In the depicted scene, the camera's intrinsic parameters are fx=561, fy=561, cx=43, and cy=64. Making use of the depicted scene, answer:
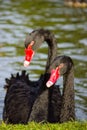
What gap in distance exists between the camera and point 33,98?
8.46 m

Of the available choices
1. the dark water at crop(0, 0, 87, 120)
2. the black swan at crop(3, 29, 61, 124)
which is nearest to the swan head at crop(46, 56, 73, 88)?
the black swan at crop(3, 29, 61, 124)

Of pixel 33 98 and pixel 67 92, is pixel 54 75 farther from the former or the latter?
pixel 33 98

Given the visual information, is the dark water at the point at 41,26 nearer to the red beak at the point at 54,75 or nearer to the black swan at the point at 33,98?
the black swan at the point at 33,98

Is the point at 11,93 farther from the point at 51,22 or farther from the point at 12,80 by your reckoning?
the point at 51,22

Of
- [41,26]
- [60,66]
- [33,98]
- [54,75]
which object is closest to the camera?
[54,75]

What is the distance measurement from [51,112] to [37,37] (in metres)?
1.15

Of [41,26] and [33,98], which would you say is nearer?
[33,98]

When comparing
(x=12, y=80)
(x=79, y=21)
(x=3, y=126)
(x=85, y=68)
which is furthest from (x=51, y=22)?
(x=3, y=126)

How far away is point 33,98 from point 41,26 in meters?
10.5

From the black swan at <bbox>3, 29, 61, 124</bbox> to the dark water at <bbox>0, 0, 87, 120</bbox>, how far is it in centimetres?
134

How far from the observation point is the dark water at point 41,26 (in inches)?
484

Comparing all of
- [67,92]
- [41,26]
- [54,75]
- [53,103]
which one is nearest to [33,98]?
[53,103]

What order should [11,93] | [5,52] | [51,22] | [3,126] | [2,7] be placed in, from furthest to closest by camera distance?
[2,7], [51,22], [5,52], [11,93], [3,126]

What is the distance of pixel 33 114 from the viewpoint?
769cm
